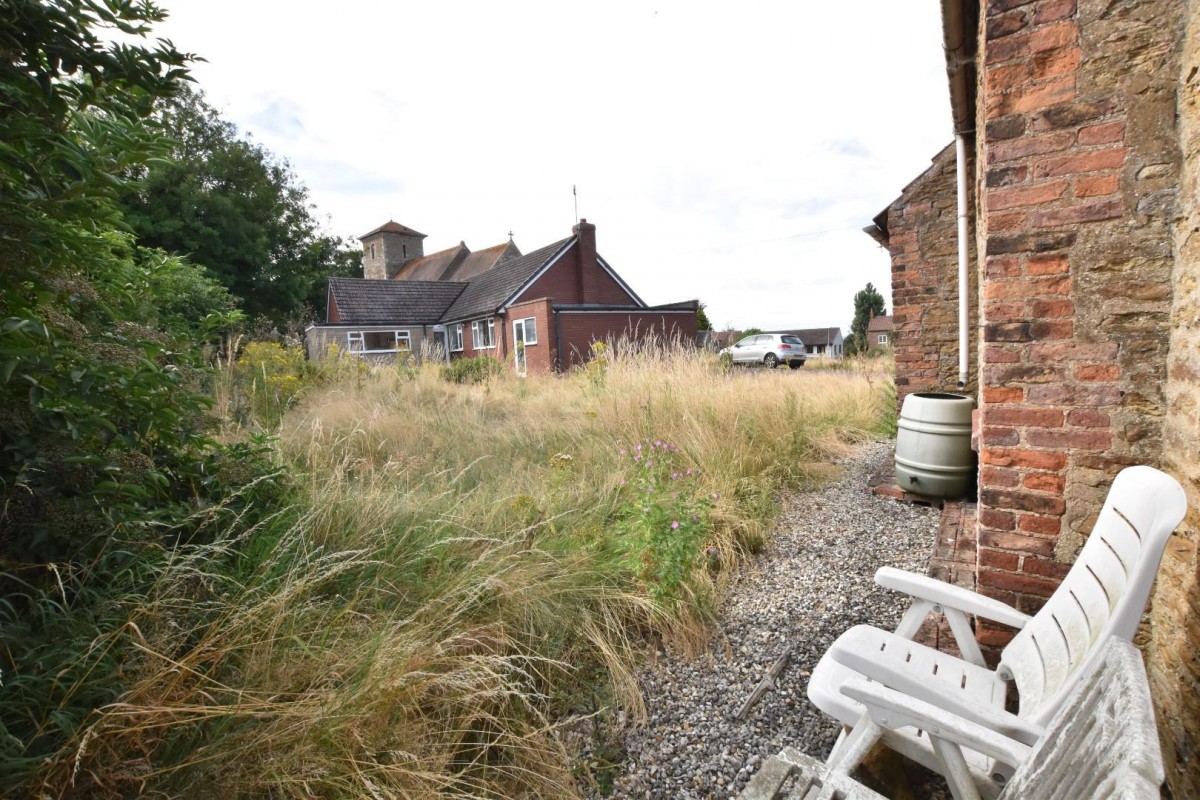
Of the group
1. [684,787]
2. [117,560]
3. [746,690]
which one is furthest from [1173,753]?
[117,560]

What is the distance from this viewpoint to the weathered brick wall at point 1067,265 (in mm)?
1857

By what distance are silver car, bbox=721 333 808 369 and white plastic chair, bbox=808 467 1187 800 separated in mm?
23241

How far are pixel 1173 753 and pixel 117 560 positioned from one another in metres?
3.49

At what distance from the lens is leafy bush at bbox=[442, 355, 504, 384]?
12.0m

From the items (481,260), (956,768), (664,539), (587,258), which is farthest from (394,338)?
(956,768)

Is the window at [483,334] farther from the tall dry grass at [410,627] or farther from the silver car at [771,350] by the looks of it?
the tall dry grass at [410,627]

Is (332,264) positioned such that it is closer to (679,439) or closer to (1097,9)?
(679,439)

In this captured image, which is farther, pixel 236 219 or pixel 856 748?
pixel 236 219

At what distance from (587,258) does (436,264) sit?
20.5 metres

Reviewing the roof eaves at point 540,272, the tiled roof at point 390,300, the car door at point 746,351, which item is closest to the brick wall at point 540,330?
the roof eaves at point 540,272

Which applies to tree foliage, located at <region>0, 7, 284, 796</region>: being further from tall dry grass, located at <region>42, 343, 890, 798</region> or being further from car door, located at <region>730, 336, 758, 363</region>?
car door, located at <region>730, 336, 758, 363</region>

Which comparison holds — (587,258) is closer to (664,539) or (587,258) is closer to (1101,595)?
(664,539)

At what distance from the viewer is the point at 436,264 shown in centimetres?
4178

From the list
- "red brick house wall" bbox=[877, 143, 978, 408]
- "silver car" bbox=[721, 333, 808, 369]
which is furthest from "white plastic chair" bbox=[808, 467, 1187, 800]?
"silver car" bbox=[721, 333, 808, 369]
